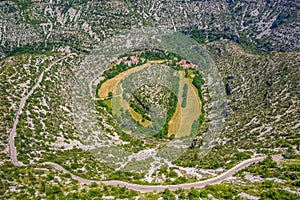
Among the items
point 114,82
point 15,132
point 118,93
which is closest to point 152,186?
point 15,132

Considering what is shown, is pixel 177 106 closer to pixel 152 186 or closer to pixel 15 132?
pixel 15 132

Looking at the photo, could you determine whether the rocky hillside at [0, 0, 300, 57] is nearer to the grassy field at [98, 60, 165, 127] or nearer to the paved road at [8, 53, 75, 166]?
the grassy field at [98, 60, 165, 127]

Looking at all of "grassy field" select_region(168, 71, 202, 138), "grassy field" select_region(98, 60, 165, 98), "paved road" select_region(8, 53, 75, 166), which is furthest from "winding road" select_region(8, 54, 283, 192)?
"grassy field" select_region(98, 60, 165, 98)

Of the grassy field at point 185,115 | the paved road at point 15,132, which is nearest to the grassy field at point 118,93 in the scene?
the grassy field at point 185,115

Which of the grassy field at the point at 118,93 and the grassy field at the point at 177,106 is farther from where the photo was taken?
the grassy field at the point at 118,93

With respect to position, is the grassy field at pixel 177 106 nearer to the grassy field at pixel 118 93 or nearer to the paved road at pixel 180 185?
the grassy field at pixel 118 93

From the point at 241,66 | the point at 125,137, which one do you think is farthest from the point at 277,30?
the point at 125,137

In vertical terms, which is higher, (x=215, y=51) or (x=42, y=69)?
(x=215, y=51)

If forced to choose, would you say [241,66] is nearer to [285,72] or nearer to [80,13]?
[285,72]
